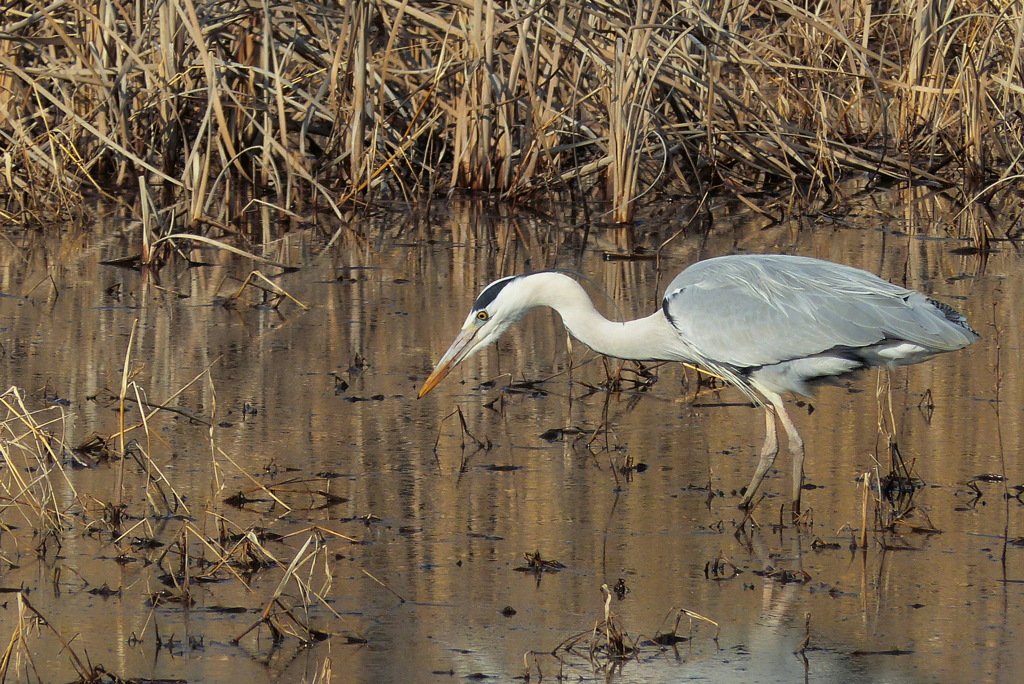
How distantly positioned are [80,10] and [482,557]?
23.6 feet

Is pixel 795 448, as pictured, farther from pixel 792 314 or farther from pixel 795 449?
pixel 792 314

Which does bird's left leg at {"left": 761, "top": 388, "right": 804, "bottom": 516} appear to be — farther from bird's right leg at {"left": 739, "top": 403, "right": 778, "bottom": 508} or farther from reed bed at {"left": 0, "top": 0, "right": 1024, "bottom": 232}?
reed bed at {"left": 0, "top": 0, "right": 1024, "bottom": 232}

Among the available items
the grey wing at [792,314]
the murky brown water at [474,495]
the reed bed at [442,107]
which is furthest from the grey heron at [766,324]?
Answer: the reed bed at [442,107]

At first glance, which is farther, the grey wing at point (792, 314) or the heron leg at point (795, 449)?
the grey wing at point (792, 314)

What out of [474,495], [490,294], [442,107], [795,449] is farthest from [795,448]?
[442,107]

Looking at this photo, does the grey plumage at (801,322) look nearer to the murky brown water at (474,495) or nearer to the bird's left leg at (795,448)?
the bird's left leg at (795,448)

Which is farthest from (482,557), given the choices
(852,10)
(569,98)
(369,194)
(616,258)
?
(852,10)

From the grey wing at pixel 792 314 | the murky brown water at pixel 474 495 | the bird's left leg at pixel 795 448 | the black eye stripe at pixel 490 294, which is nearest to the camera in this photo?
the murky brown water at pixel 474 495

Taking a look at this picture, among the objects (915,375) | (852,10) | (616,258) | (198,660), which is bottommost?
(198,660)

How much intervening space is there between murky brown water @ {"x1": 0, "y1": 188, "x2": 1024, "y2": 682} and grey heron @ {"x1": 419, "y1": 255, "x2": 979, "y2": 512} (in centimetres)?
39

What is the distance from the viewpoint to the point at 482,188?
1234 cm

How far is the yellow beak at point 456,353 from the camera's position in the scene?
20.8ft

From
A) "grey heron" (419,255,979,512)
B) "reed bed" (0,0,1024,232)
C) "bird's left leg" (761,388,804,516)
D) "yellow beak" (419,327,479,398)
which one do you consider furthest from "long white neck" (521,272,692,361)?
"reed bed" (0,0,1024,232)

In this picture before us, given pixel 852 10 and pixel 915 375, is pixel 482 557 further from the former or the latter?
pixel 852 10
